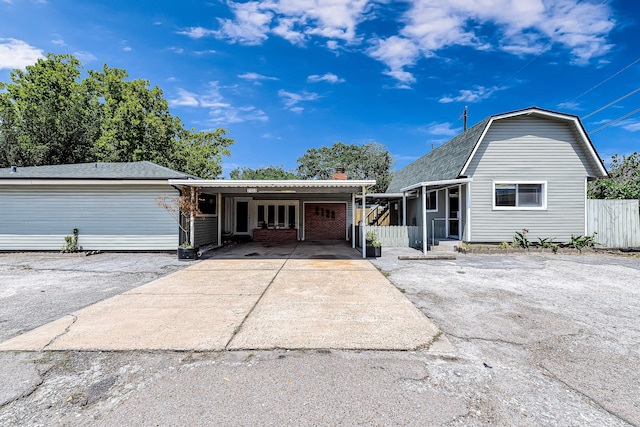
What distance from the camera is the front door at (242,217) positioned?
1606cm

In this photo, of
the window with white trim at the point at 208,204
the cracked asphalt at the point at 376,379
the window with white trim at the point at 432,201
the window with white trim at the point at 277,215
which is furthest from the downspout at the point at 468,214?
the window with white trim at the point at 208,204

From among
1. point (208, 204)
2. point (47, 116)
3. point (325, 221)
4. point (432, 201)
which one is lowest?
point (325, 221)

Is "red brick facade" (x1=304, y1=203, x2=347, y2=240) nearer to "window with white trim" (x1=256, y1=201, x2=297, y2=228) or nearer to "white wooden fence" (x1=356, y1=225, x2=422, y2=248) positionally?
"window with white trim" (x1=256, y1=201, x2=297, y2=228)

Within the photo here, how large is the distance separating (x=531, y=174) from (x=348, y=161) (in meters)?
30.1

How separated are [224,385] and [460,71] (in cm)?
2264

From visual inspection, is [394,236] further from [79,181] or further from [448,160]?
[79,181]

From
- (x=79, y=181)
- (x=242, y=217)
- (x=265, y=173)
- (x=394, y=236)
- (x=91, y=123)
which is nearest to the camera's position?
(x=79, y=181)

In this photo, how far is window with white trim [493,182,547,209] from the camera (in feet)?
36.7

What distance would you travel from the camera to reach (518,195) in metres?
11.2

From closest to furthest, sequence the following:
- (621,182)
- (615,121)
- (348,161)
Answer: (615,121)
(621,182)
(348,161)

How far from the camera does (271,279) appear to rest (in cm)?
672

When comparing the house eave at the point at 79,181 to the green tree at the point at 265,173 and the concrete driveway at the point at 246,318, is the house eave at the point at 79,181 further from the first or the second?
the green tree at the point at 265,173

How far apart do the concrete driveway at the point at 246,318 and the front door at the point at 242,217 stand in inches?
359

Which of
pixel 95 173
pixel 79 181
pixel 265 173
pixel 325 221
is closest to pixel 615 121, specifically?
pixel 325 221
